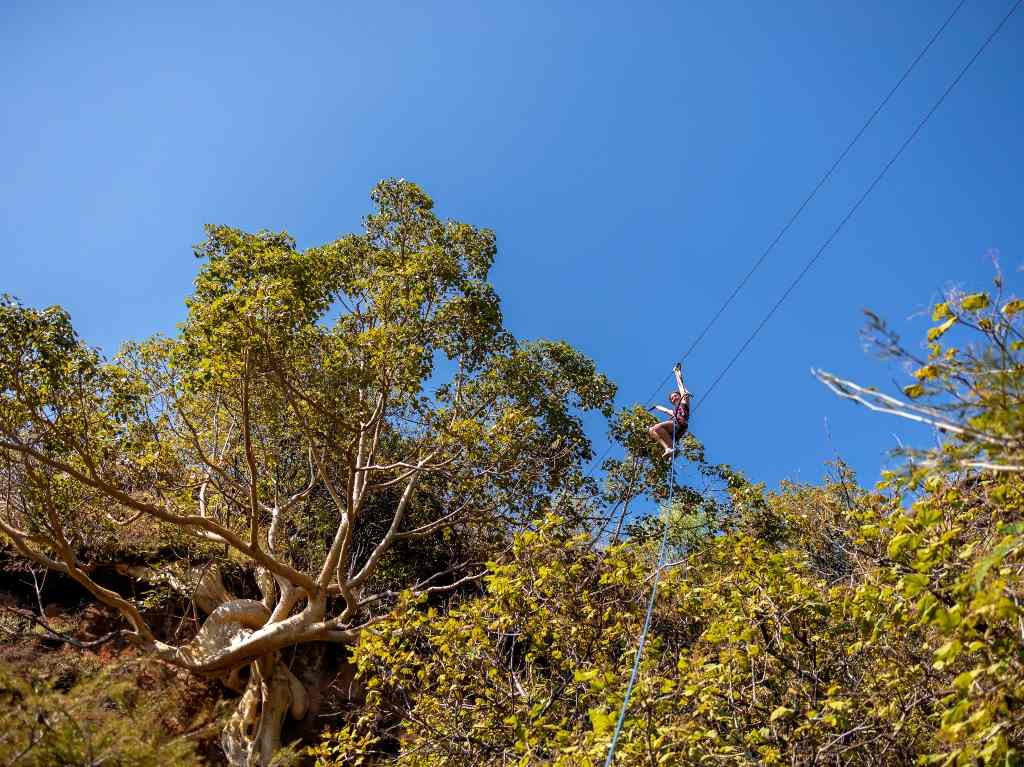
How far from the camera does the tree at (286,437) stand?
24.4ft

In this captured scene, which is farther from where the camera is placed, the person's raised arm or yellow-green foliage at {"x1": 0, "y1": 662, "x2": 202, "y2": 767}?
the person's raised arm

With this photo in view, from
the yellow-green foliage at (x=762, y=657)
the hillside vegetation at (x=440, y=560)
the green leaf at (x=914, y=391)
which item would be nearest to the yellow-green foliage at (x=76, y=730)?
the hillside vegetation at (x=440, y=560)

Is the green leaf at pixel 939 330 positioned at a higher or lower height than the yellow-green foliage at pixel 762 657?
higher

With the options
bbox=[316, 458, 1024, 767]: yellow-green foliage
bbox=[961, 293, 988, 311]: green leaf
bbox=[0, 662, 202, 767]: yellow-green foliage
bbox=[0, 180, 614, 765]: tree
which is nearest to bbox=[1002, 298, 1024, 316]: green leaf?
bbox=[961, 293, 988, 311]: green leaf

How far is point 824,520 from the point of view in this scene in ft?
31.6

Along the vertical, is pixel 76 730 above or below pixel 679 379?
below

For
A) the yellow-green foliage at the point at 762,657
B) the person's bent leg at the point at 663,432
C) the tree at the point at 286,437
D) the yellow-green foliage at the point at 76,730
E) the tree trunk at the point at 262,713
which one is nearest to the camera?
the yellow-green foliage at the point at 76,730

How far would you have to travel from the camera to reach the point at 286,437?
36.4 ft

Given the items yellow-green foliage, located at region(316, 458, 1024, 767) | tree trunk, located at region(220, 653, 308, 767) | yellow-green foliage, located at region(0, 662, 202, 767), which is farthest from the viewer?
tree trunk, located at region(220, 653, 308, 767)

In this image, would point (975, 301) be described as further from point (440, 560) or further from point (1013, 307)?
point (440, 560)

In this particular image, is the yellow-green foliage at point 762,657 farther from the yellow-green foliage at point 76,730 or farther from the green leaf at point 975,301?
the yellow-green foliage at point 76,730

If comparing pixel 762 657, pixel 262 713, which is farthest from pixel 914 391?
pixel 262 713

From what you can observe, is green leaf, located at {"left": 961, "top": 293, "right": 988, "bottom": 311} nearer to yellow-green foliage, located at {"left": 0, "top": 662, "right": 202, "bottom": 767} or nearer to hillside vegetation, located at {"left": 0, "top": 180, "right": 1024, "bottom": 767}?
hillside vegetation, located at {"left": 0, "top": 180, "right": 1024, "bottom": 767}

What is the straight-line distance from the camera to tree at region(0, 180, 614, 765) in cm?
744
